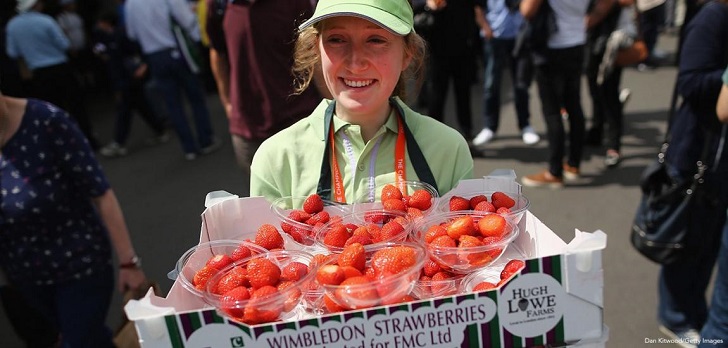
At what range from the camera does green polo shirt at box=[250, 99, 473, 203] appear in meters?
1.64

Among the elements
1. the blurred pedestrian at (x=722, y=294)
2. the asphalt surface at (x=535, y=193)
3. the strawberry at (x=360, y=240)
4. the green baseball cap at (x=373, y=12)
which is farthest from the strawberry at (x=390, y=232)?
the asphalt surface at (x=535, y=193)

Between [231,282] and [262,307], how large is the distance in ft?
0.38

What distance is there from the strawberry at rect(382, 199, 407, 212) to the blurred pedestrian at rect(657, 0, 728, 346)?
6.16 feet

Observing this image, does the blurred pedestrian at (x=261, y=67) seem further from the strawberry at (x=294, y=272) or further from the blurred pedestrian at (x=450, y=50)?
the blurred pedestrian at (x=450, y=50)

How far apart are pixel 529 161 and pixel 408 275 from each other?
4.77 m

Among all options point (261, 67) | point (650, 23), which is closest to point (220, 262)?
point (261, 67)

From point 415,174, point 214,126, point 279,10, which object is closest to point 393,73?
point 415,174

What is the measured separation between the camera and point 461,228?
1.22 m

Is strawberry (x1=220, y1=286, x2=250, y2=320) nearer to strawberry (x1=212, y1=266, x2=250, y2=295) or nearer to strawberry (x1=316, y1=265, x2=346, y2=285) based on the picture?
strawberry (x1=212, y1=266, x2=250, y2=295)

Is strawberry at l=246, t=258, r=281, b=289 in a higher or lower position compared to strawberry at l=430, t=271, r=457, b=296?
higher

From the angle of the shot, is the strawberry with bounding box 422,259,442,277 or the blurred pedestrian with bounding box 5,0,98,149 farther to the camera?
the blurred pedestrian with bounding box 5,0,98,149

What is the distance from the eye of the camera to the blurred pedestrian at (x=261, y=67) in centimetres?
282

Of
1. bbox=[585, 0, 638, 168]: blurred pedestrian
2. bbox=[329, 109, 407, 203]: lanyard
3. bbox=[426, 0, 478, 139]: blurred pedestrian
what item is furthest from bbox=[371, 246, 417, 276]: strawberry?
bbox=[585, 0, 638, 168]: blurred pedestrian

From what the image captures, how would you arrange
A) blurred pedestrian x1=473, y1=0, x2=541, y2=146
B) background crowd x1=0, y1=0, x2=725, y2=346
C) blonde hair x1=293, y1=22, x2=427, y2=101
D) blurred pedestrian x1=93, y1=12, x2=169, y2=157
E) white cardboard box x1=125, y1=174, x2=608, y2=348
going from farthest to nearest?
blurred pedestrian x1=93, y1=12, x2=169, y2=157 → blurred pedestrian x1=473, y1=0, x2=541, y2=146 → background crowd x1=0, y1=0, x2=725, y2=346 → blonde hair x1=293, y1=22, x2=427, y2=101 → white cardboard box x1=125, y1=174, x2=608, y2=348
